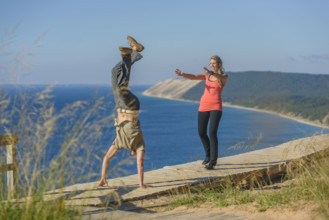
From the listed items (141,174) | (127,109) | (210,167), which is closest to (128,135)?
(127,109)

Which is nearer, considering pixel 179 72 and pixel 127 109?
pixel 127 109

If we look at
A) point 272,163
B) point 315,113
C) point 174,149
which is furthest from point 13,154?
point 315,113

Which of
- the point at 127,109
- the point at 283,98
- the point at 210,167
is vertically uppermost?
the point at 283,98

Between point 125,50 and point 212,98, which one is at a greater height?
point 125,50

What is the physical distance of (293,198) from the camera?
14.6ft

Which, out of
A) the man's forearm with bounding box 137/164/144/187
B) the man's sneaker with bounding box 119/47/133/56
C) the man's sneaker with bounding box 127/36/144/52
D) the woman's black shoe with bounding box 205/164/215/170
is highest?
the man's sneaker with bounding box 127/36/144/52

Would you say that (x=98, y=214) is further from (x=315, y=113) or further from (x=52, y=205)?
(x=315, y=113)

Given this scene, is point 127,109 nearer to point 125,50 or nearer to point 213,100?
point 125,50

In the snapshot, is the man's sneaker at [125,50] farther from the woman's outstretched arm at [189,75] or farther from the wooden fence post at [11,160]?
the wooden fence post at [11,160]

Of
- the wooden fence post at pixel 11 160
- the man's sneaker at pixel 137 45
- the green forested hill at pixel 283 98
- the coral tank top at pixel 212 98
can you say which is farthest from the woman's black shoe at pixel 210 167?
the green forested hill at pixel 283 98

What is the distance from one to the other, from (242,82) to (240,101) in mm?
27612

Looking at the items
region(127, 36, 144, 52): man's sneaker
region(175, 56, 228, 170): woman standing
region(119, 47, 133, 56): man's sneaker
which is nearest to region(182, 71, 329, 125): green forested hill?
region(175, 56, 228, 170): woman standing

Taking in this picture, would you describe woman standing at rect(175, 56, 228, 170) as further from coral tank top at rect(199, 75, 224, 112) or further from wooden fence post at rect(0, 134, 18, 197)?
wooden fence post at rect(0, 134, 18, 197)

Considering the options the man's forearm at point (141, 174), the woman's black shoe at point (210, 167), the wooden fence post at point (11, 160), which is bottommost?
the woman's black shoe at point (210, 167)
